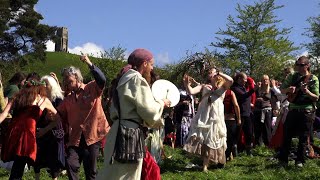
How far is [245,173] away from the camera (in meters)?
9.45

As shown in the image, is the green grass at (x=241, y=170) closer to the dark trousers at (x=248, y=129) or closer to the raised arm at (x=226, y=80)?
the dark trousers at (x=248, y=129)

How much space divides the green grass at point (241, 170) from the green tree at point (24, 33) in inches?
2017

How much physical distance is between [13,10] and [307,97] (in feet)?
190

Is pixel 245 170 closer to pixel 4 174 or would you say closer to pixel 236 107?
pixel 236 107

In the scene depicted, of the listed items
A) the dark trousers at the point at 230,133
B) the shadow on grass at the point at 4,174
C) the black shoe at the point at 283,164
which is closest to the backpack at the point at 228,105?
the dark trousers at the point at 230,133

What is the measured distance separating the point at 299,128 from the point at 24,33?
5739 centimetres

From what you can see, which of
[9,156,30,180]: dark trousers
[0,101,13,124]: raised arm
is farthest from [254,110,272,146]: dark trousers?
[0,101,13,124]: raised arm

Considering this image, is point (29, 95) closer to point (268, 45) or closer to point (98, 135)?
point (98, 135)

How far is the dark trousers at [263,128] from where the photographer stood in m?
12.9

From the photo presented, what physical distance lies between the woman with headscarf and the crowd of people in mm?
11

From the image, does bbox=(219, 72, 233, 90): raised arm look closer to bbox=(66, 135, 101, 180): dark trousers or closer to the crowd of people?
the crowd of people

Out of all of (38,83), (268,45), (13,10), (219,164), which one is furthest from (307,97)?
(13,10)

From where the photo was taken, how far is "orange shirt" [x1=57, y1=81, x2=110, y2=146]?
7410 millimetres

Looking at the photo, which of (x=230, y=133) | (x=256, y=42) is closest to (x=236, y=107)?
(x=230, y=133)
